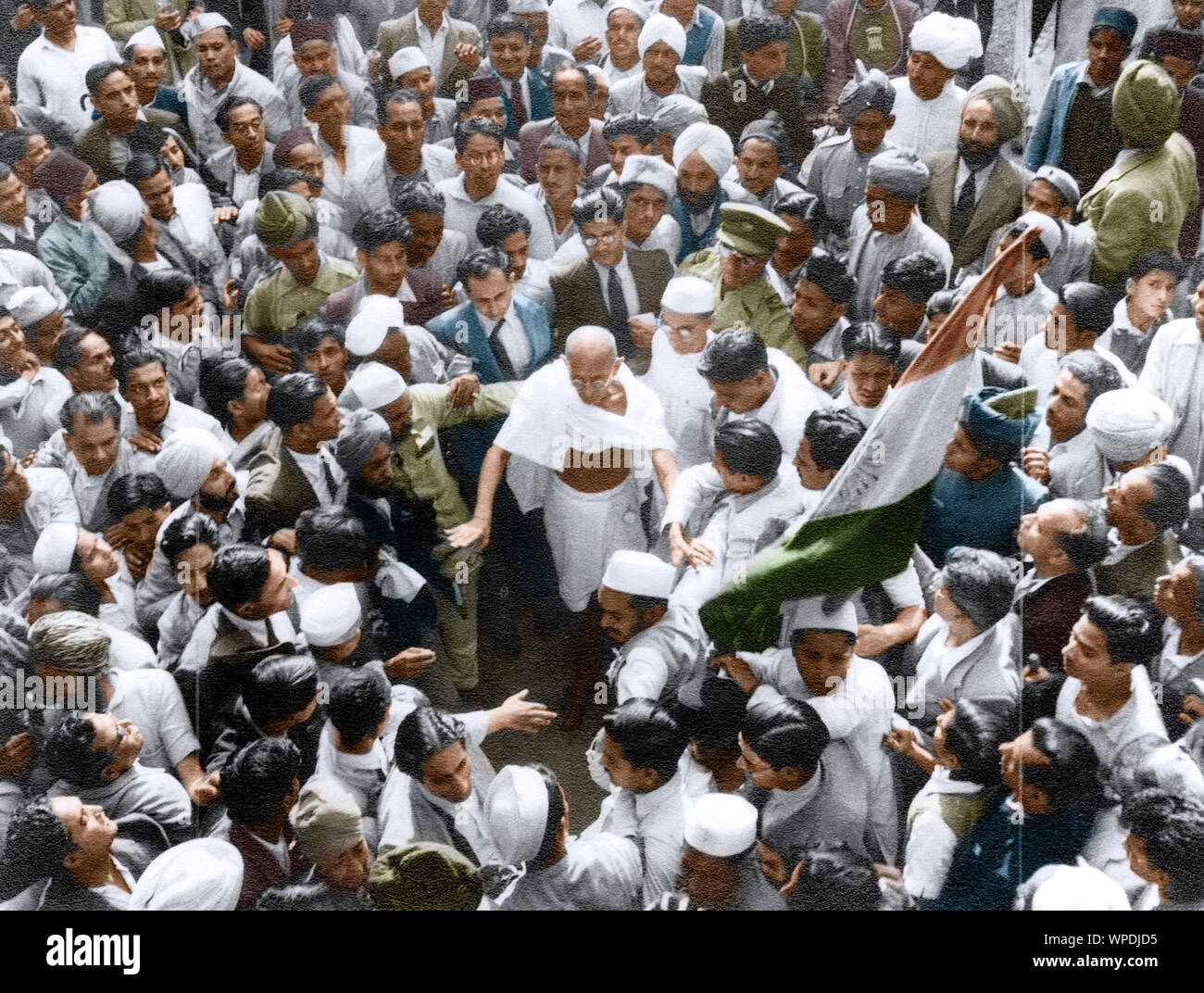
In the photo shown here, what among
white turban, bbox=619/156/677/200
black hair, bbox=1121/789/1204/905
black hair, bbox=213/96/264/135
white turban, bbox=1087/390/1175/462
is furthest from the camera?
black hair, bbox=213/96/264/135

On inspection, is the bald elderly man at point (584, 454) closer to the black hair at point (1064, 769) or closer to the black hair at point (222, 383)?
the black hair at point (222, 383)

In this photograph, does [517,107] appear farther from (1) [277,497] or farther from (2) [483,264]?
(1) [277,497]


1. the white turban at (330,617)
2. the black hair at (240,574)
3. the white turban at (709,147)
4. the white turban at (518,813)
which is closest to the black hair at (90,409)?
the black hair at (240,574)

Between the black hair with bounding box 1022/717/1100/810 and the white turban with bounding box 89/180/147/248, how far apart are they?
2.84 meters

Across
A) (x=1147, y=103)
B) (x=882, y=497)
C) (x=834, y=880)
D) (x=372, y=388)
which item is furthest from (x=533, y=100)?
(x=834, y=880)

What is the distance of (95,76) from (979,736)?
10.1 ft

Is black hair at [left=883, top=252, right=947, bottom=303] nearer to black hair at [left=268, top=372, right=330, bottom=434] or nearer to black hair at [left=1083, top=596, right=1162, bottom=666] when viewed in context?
black hair at [left=1083, top=596, right=1162, bottom=666]

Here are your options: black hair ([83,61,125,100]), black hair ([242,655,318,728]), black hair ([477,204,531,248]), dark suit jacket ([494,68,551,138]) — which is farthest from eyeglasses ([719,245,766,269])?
black hair ([83,61,125,100])

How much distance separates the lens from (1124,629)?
4566 mm

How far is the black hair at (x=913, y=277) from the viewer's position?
4.77m

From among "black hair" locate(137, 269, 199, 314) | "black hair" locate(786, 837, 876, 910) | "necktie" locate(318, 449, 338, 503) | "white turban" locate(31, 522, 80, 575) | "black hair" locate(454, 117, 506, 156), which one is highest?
"black hair" locate(454, 117, 506, 156)

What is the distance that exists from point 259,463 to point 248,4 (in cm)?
132

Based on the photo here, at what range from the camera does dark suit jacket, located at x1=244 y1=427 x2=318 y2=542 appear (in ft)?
15.6
